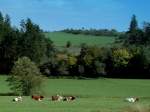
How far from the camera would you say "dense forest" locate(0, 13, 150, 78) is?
12112 centimetres

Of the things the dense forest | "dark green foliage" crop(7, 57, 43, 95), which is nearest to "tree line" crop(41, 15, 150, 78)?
the dense forest

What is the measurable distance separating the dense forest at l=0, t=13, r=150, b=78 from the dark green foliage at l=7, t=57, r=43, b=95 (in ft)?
161

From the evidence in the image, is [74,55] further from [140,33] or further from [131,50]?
[140,33]

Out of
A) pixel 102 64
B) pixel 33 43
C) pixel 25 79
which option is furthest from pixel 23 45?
pixel 25 79

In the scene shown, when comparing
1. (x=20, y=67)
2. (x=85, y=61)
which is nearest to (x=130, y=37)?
(x=85, y=61)

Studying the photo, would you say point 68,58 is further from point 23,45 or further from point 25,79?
point 25,79

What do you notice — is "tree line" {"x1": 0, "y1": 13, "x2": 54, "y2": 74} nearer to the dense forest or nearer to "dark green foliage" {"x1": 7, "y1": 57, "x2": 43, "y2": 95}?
the dense forest

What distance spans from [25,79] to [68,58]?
5910cm

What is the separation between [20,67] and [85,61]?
5576 centimetres

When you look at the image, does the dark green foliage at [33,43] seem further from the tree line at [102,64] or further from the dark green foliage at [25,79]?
the dark green foliage at [25,79]

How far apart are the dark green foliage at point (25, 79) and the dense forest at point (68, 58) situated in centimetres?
4894

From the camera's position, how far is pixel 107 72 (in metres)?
122

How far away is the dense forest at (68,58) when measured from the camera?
397ft

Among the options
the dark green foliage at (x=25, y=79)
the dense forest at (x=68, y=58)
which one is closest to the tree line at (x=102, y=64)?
the dense forest at (x=68, y=58)
